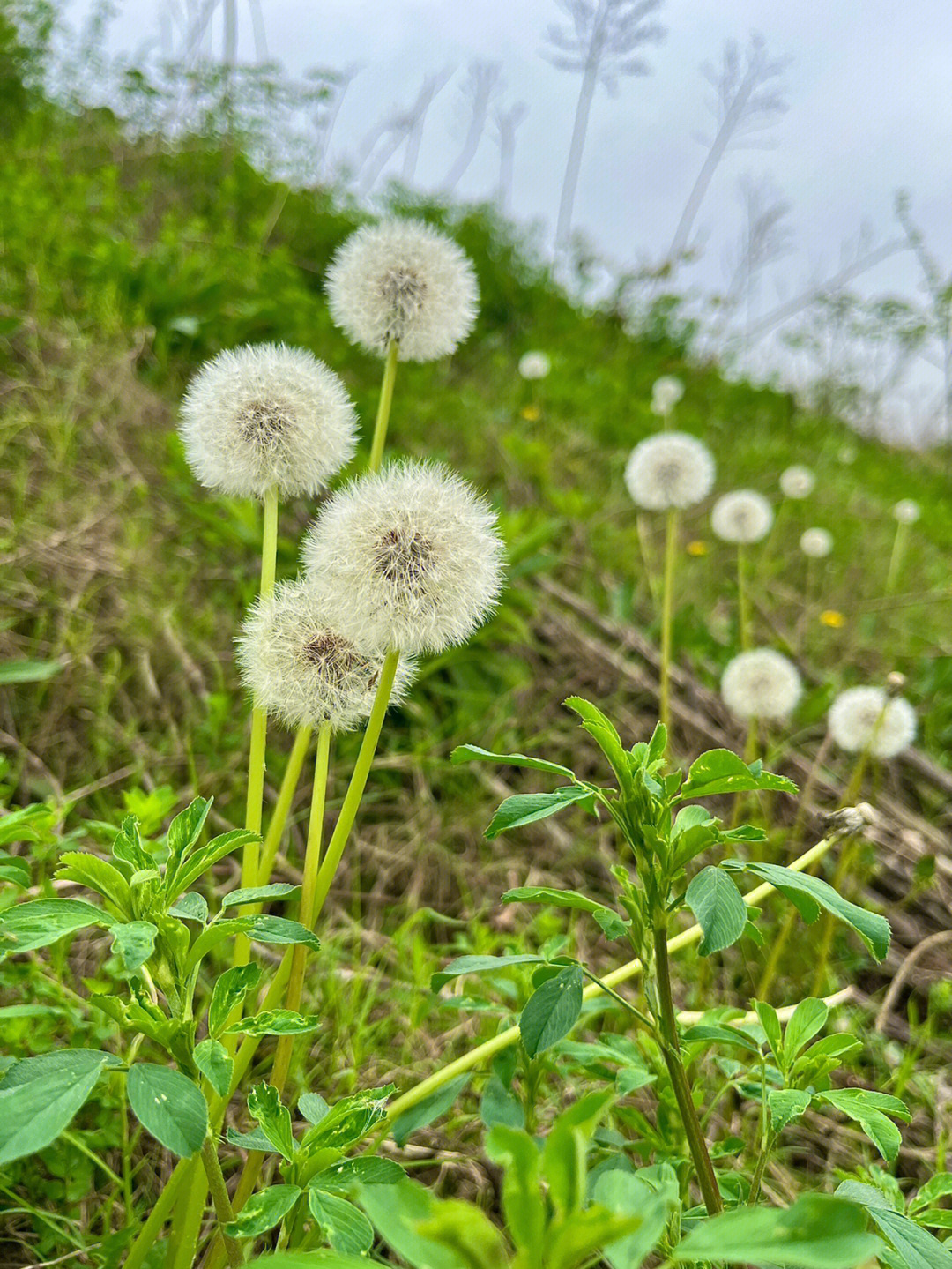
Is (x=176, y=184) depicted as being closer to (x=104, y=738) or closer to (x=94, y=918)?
(x=104, y=738)

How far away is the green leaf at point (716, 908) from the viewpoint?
0.82 m

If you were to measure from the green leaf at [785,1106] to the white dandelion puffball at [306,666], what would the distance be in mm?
645

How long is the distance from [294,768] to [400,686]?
18 centimetres

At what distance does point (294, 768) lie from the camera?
3.73 feet

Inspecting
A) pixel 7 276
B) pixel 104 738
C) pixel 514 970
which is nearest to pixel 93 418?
pixel 7 276

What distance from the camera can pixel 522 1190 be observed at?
21.4 inches

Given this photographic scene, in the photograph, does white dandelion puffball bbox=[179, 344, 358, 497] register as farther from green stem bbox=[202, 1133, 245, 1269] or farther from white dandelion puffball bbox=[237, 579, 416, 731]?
green stem bbox=[202, 1133, 245, 1269]

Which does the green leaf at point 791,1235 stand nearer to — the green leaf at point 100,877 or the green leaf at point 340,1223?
the green leaf at point 340,1223

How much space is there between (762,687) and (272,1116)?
1.80 meters

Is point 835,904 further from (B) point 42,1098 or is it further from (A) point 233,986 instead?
(B) point 42,1098

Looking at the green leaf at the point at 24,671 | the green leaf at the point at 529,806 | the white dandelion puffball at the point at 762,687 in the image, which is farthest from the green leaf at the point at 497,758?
the white dandelion puffball at the point at 762,687

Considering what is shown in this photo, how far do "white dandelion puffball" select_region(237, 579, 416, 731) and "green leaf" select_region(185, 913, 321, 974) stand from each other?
0.27 metres

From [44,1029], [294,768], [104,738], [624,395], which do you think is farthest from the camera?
[624,395]

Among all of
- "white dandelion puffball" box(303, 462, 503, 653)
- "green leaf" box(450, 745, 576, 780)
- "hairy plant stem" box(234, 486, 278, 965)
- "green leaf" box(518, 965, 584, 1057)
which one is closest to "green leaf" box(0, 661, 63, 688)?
"hairy plant stem" box(234, 486, 278, 965)
